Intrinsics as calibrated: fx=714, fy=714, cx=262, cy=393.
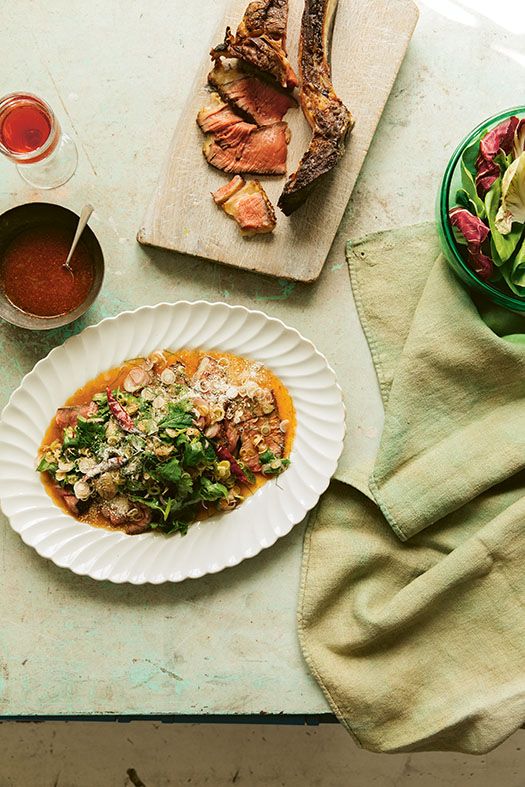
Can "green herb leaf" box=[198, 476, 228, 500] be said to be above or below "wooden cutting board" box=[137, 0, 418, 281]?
below

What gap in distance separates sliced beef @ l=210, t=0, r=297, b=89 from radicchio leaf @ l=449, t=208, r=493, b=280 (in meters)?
0.69

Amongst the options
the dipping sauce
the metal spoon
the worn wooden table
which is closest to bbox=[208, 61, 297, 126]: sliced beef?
the worn wooden table

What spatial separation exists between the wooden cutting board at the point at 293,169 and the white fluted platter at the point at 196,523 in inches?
8.4

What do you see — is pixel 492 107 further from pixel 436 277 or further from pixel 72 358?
pixel 72 358

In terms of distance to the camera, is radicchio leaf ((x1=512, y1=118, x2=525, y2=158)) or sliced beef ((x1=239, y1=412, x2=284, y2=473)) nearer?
radicchio leaf ((x1=512, y1=118, x2=525, y2=158))

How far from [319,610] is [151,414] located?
2.65 feet

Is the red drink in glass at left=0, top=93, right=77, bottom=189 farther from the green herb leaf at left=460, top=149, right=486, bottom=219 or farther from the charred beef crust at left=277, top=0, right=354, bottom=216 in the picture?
the green herb leaf at left=460, top=149, right=486, bottom=219

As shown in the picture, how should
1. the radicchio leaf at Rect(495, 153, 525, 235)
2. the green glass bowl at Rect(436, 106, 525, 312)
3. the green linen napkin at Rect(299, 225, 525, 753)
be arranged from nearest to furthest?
the radicchio leaf at Rect(495, 153, 525, 235) → the green glass bowl at Rect(436, 106, 525, 312) → the green linen napkin at Rect(299, 225, 525, 753)

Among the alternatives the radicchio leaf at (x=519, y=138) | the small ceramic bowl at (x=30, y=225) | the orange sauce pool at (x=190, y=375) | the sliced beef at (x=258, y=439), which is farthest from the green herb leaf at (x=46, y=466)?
the radicchio leaf at (x=519, y=138)

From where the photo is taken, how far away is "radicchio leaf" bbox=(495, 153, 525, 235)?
1.97m

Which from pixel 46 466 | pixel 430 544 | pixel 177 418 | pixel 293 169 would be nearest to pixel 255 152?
pixel 293 169

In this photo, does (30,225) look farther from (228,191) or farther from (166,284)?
(228,191)

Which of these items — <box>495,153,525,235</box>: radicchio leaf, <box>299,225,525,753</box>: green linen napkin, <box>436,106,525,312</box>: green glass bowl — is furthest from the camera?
<box>299,225,525,753</box>: green linen napkin

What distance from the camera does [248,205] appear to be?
221 cm
